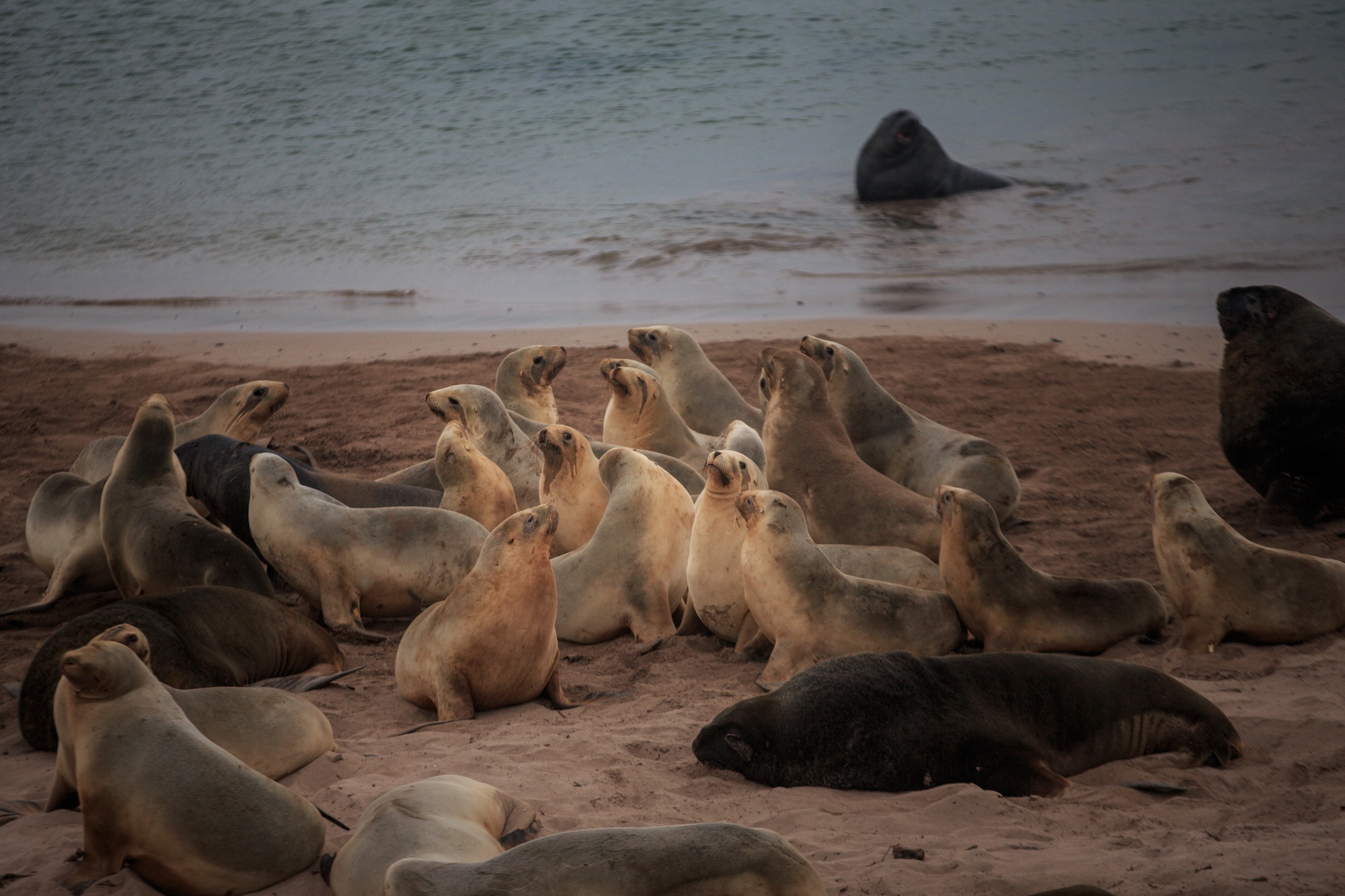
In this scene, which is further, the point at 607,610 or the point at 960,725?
the point at 607,610

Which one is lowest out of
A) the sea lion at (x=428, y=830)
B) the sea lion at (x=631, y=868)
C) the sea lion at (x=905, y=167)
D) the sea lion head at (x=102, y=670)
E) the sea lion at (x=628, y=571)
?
the sea lion at (x=628, y=571)

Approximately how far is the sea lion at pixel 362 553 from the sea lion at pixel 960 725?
195 centimetres

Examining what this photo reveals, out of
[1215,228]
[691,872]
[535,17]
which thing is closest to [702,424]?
[691,872]

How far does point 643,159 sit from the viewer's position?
2203cm

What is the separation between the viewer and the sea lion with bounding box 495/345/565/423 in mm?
6859

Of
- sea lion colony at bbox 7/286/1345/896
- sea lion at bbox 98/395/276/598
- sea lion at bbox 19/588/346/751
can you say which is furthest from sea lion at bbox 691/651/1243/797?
sea lion at bbox 98/395/276/598

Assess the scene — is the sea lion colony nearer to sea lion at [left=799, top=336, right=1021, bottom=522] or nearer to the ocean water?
sea lion at [left=799, top=336, right=1021, bottom=522]

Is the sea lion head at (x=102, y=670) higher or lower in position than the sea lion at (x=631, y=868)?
higher

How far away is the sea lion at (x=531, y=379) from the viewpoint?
686 cm

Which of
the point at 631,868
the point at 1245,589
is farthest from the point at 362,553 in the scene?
the point at 1245,589

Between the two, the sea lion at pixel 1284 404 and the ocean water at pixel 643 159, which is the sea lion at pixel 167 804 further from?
Answer: the ocean water at pixel 643 159

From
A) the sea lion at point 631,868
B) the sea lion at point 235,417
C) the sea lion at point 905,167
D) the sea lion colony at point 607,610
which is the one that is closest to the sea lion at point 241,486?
the sea lion colony at point 607,610

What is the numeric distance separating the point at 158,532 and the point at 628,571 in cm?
199

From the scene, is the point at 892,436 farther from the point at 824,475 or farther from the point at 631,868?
the point at 631,868
